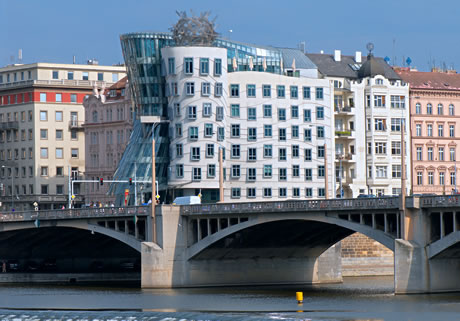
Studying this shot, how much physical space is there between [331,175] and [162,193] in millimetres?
20628

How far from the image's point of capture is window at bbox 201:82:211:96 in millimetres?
152125

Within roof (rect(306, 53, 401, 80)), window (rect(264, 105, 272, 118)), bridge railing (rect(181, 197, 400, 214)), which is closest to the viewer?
bridge railing (rect(181, 197, 400, 214))

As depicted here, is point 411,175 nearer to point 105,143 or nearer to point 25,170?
point 105,143

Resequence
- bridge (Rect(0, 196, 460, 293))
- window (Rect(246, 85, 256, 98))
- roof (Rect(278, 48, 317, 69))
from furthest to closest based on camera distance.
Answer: roof (Rect(278, 48, 317, 69)) < window (Rect(246, 85, 256, 98)) < bridge (Rect(0, 196, 460, 293))

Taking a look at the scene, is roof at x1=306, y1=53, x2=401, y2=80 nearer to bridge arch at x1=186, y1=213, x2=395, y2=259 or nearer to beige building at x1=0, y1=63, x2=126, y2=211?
beige building at x1=0, y1=63, x2=126, y2=211

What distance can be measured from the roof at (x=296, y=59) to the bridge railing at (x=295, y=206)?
1974 inches

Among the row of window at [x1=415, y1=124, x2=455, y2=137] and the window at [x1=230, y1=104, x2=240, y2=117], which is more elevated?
the window at [x1=230, y1=104, x2=240, y2=117]

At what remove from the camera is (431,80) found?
16800 cm

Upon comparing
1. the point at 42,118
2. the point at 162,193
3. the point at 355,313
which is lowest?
the point at 355,313

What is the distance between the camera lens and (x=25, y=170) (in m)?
196

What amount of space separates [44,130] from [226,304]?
101 m

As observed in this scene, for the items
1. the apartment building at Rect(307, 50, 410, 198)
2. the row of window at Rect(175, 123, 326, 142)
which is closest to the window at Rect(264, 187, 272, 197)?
the row of window at Rect(175, 123, 326, 142)

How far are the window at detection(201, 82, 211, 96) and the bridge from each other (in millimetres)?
23940

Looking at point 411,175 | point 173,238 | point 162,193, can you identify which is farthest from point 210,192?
point 173,238
